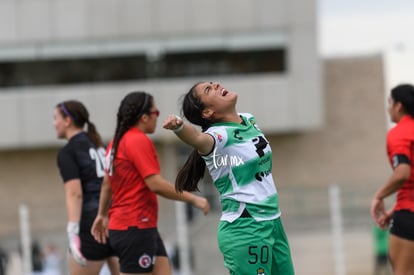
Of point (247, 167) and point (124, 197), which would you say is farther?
point (124, 197)

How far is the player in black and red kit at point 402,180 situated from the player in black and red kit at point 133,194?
5.15ft

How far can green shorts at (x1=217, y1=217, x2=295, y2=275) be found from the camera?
5.06m

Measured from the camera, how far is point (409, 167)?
639 cm

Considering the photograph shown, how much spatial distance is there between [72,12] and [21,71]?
9.93ft

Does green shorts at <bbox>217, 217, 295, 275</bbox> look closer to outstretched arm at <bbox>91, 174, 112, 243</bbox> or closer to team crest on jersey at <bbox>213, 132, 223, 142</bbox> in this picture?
team crest on jersey at <bbox>213, 132, 223, 142</bbox>

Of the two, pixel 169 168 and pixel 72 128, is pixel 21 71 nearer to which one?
pixel 169 168

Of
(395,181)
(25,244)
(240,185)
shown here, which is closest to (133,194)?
(240,185)

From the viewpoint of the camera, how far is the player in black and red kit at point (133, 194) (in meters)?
6.30

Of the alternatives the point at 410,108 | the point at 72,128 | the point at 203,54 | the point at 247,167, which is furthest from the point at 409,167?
the point at 203,54

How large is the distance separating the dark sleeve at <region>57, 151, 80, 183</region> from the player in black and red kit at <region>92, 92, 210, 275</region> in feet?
1.40

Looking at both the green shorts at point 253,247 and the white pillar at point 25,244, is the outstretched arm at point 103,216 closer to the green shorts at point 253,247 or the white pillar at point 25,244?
the green shorts at point 253,247

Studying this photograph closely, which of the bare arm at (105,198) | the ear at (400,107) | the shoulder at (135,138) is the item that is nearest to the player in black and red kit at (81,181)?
the bare arm at (105,198)

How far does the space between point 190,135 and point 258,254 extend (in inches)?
33.7

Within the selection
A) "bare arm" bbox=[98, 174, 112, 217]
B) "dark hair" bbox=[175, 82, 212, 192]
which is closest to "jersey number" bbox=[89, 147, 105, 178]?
"bare arm" bbox=[98, 174, 112, 217]
